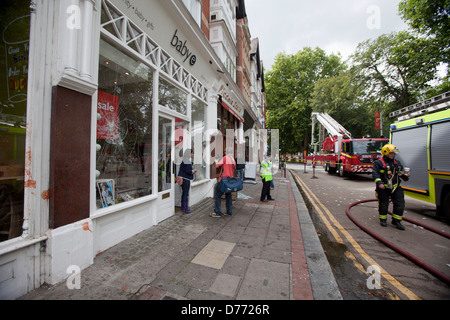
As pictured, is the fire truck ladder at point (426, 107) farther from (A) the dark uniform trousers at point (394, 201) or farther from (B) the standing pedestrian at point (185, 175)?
(B) the standing pedestrian at point (185, 175)

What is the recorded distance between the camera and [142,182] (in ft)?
14.2

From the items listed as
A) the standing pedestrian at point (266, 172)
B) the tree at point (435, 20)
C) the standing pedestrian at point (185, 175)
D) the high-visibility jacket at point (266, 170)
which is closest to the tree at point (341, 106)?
the tree at point (435, 20)

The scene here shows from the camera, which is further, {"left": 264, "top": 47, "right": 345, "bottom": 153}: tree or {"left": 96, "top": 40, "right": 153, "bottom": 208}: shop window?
{"left": 264, "top": 47, "right": 345, "bottom": 153}: tree

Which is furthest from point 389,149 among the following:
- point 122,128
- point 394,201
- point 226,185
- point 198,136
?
point 122,128

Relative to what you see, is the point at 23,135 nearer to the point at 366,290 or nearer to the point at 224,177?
the point at 224,177

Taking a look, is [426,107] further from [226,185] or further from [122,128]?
[122,128]

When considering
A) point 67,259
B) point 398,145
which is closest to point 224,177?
point 67,259

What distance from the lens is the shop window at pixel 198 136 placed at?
22.0ft

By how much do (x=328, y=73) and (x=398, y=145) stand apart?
3435 cm

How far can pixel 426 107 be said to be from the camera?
5.82 metres

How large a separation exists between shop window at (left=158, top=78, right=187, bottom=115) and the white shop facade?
0.09 ft

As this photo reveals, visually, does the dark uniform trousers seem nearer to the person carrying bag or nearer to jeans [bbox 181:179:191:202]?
the person carrying bag

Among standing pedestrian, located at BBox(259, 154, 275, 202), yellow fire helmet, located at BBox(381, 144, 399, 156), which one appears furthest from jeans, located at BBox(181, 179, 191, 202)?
yellow fire helmet, located at BBox(381, 144, 399, 156)

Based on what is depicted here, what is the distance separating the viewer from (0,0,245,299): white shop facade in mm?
2303
